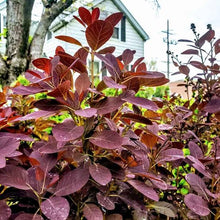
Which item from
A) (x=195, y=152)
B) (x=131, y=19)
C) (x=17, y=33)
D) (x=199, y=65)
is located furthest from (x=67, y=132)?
(x=131, y=19)

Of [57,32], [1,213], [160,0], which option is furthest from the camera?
[57,32]

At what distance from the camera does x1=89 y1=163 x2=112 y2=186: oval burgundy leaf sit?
57 centimetres

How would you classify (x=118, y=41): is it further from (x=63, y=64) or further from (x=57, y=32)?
(x=63, y=64)

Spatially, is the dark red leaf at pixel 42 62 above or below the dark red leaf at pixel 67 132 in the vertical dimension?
above

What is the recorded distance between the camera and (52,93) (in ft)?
2.00

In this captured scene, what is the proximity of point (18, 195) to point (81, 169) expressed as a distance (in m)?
0.18

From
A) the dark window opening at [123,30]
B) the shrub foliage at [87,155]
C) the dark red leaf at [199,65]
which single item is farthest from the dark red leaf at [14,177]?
the dark window opening at [123,30]

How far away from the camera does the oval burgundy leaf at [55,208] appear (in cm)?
53

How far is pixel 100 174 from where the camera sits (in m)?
0.59

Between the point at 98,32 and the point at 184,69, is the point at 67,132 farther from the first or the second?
the point at 184,69

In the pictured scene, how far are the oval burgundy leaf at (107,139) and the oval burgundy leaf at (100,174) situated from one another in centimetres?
6

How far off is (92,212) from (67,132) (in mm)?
191

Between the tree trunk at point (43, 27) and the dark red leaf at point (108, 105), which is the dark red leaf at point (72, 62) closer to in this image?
the dark red leaf at point (108, 105)

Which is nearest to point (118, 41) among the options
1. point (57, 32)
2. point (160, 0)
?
point (57, 32)
